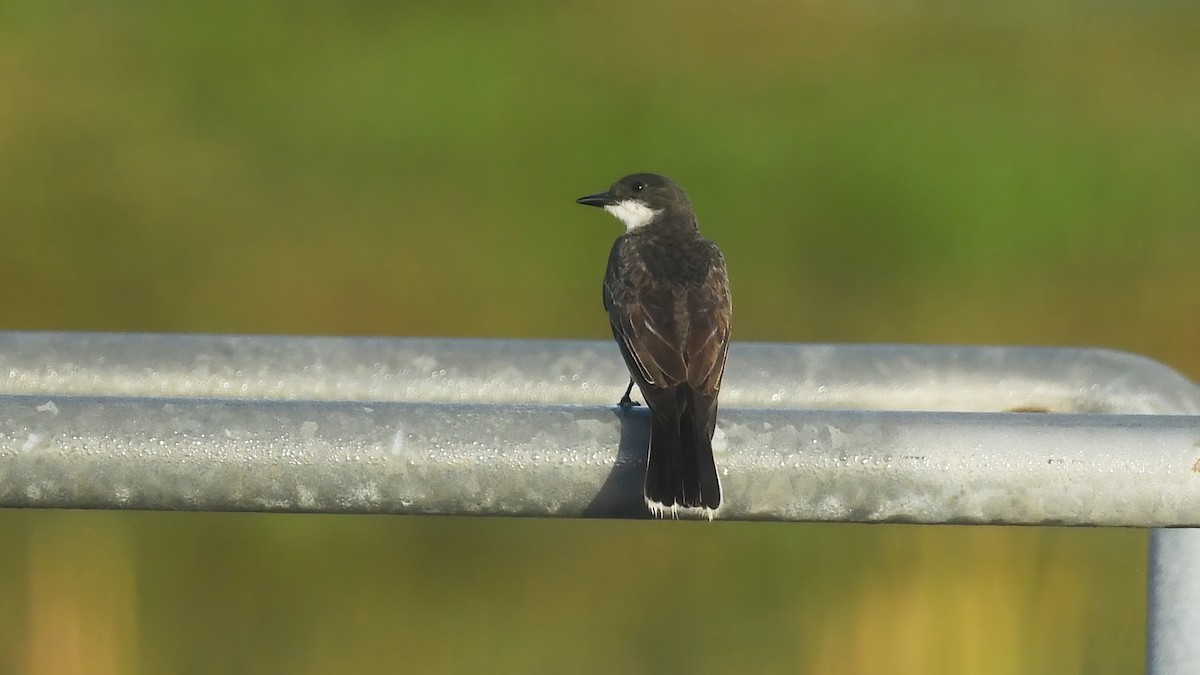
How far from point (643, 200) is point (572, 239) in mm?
4115

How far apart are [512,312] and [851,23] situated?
15.2 ft

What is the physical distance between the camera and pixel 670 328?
11.7 ft

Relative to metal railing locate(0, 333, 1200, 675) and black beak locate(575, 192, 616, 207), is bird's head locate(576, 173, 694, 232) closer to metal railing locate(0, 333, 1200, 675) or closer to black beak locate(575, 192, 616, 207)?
black beak locate(575, 192, 616, 207)

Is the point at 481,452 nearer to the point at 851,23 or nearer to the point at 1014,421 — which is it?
the point at 1014,421

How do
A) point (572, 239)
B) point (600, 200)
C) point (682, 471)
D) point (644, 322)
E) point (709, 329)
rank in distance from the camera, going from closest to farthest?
point (682, 471) → point (709, 329) → point (644, 322) → point (600, 200) → point (572, 239)

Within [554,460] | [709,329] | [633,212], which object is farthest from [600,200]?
[554,460]

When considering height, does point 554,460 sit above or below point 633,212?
below

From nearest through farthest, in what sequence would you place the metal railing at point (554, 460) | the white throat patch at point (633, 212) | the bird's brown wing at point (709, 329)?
1. the metal railing at point (554, 460)
2. the bird's brown wing at point (709, 329)
3. the white throat patch at point (633, 212)

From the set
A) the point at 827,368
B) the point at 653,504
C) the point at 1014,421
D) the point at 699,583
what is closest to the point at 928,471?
the point at 1014,421

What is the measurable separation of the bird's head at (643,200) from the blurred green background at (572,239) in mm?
1761

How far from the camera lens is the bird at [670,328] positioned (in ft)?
7.71

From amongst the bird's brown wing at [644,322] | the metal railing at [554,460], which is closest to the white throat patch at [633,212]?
the bird's brown wing at [644,322]

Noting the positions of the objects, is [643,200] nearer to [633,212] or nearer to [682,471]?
[633,212]

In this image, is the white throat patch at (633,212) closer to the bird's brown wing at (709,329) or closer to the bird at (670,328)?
the bird at (670,328)
